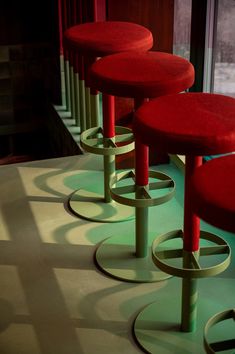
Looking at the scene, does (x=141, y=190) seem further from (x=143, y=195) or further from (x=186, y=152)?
(x=186, y=152)

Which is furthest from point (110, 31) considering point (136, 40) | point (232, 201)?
point (232, 201)

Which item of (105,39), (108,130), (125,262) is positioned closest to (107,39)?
(105,39)

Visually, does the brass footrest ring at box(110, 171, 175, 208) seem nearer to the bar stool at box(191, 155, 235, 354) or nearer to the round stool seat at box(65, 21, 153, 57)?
the round stool seat at box(65, 21, 153, 57)

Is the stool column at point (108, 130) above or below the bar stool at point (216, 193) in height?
below

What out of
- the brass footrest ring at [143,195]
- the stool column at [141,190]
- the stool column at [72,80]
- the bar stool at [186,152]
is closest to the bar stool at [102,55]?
the brass footrest ring at [143,195]

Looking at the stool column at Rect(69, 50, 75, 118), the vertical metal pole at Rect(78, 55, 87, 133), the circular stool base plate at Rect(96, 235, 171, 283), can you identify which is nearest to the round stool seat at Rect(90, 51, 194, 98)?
the circular stool base plate at Rect(96, 235, 171, 283)

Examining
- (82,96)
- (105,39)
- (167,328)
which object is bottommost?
(167,328)

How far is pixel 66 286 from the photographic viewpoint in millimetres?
3055

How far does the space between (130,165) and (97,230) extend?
774mm

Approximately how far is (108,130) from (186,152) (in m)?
1.31

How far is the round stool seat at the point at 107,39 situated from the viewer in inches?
128

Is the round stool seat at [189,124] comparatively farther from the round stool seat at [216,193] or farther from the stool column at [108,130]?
the stool column at [108,130]

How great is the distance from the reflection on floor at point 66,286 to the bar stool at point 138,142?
0.08 meters

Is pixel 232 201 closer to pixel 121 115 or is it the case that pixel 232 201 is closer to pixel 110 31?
pixel 110 31
